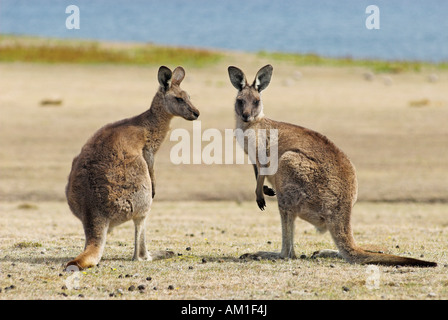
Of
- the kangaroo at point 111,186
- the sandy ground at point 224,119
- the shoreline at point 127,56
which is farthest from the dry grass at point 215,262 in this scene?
the shoreline at point 127,56

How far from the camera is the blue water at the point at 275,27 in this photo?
56.0 m

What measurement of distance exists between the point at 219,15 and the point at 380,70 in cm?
8066

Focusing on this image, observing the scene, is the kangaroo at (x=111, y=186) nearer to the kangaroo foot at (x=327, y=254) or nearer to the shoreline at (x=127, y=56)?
the kangaroo foot at (x=327, y=254)

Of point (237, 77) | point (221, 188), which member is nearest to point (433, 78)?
point (221, 188)

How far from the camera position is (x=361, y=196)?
14.0 meters

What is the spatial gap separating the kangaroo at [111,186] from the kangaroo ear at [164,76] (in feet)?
1.87

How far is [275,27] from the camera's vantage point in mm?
77688

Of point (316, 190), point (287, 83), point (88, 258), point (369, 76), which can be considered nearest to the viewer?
point (88, 258)

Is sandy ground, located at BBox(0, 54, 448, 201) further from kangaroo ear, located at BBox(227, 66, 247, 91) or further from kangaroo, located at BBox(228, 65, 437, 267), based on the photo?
kangaroo, located at BBox(228, 65, 437, 267)

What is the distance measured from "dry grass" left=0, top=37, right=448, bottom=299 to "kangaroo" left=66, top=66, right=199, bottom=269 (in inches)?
10.7

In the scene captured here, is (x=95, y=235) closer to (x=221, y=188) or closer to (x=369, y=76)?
(x=221, y=188)

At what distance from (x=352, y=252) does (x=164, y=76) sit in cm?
263
